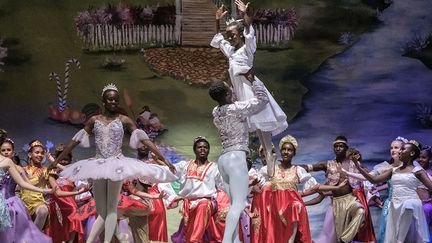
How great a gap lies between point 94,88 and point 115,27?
3.29 feet

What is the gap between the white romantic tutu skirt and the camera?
7645 mm

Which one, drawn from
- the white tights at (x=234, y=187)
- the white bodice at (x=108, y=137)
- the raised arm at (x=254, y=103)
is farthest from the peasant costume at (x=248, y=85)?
the white bodice at (x=108, y=137)

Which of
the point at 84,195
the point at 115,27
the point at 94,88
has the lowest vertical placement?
the point at 84,195

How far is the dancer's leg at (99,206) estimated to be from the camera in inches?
304

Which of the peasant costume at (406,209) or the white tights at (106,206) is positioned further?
the peasant costume at (406,209)

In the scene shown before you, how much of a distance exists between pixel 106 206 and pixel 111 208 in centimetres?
5

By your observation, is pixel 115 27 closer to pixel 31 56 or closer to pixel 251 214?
pixel 31 56

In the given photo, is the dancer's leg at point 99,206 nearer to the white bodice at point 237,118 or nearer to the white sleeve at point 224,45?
the white bodice at point 237,118

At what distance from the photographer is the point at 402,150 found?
938 centimetres

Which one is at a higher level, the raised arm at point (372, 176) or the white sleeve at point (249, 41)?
the white sleeve at point (249, 41)

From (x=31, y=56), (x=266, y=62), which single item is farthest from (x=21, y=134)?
(x=266, y=62)

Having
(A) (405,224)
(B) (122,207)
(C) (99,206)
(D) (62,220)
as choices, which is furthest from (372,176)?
(D) (62,220)

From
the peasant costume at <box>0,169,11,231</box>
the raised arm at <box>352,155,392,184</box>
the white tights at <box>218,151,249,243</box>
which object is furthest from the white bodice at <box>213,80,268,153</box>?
the peasant costume at <box>0,169,11,231</box>

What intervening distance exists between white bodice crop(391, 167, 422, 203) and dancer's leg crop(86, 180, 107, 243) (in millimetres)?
3518
